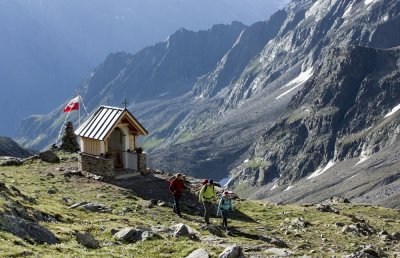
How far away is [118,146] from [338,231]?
2276cm

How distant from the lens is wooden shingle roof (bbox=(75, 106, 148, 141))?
50.9 metres

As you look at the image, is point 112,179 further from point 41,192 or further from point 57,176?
point 41,192

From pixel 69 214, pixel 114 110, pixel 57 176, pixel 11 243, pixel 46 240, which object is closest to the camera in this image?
pixel 11 243

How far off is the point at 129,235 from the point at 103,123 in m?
25.7

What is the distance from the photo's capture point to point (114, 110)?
5231cm

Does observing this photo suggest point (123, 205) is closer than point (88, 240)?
No

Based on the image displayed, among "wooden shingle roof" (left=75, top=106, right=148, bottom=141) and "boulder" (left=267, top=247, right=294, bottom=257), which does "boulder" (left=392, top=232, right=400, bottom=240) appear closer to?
"boulder" (left=267, top=247, right=294, bottom=257)

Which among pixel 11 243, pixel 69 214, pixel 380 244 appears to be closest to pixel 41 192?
pixel 69 214

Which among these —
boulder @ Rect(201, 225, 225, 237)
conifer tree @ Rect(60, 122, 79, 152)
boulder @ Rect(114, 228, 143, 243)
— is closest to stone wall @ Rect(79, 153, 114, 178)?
conifer tree @ Rect(60, 122, 79, 152)

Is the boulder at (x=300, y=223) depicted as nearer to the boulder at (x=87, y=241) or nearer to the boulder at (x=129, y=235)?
the boulder at (x=129, y=235)

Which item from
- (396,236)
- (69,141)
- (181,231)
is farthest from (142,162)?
(181,231)

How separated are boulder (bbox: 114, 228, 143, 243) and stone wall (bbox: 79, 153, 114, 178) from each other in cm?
2310

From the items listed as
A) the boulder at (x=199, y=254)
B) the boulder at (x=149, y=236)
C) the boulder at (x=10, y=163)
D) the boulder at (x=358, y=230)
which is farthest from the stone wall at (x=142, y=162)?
the boulder at (x=199, y=254)

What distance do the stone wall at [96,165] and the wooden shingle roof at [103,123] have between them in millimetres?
1790
